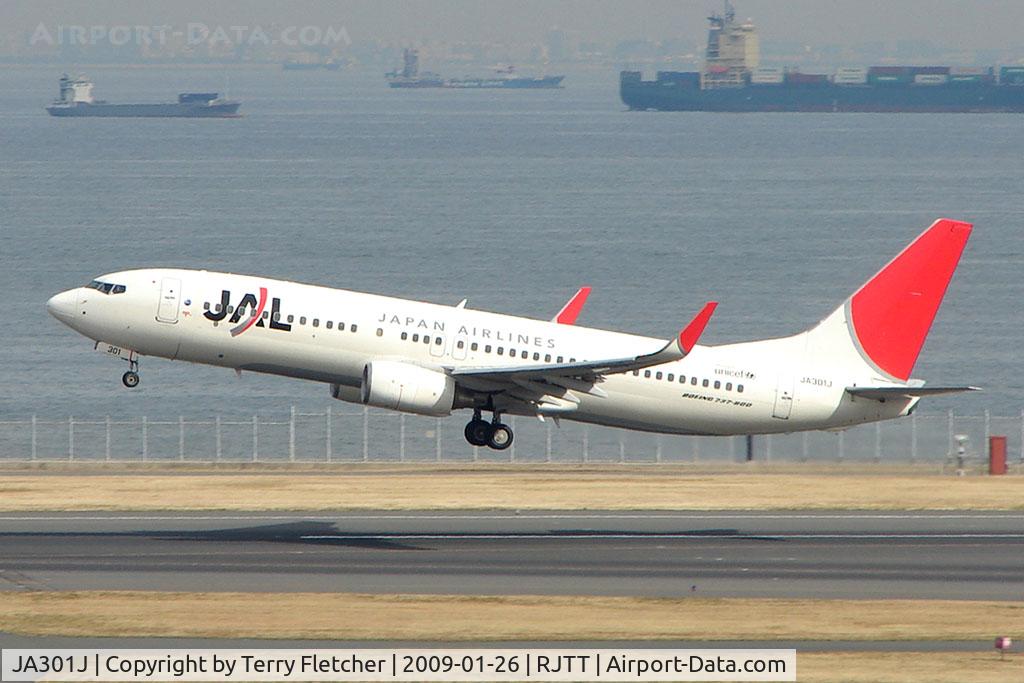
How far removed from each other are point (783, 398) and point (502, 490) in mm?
10443

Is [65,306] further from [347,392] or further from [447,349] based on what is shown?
[447,349]

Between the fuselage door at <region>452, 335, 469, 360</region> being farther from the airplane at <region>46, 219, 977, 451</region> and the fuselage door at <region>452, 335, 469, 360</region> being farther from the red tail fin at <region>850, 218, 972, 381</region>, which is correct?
the red tail fin at <region>850, 218, 972, 381</region>

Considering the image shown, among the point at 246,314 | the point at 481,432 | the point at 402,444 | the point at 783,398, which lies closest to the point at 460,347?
the point at 481,432

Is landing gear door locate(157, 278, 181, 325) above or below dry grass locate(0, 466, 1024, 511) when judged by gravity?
above

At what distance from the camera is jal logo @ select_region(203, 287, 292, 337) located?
2005 inches

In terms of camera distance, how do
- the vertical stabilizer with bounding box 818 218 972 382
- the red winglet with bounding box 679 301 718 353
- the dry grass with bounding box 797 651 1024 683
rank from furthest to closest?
the vertical stabilizer with bounding box 818 218 972 382 < the red winglet with bounding box 679 301 718 353 < the dry grass with bounding box 797 651 1024 683

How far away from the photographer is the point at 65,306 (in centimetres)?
5178

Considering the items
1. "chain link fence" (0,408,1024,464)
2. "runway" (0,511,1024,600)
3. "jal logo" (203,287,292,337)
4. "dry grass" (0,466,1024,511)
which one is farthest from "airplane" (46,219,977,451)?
"chain link fence" (0,408,1024,464)

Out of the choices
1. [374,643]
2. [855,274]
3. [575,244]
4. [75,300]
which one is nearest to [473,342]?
[75,300]

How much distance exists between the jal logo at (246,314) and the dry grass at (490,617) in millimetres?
12477

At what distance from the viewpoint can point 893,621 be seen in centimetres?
3762

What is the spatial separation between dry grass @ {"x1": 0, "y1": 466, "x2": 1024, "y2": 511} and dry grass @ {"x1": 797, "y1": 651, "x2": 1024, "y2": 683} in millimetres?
22022

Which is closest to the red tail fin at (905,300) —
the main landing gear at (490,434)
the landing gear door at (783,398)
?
the landing gear door at (783,398)

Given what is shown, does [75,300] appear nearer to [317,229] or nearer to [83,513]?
[83,513]
